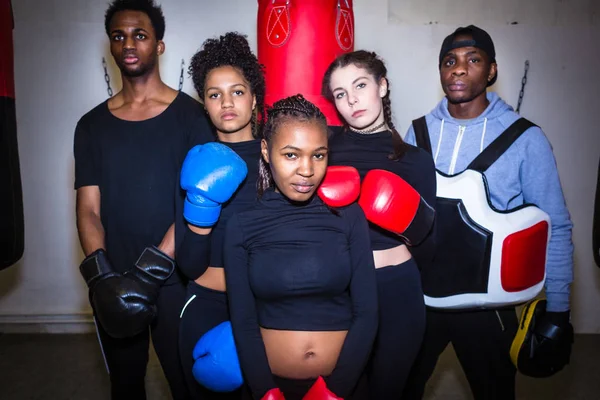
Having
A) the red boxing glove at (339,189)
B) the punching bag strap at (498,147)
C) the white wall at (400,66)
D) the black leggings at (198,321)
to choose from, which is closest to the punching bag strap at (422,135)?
the punching bag strap at (498,147)

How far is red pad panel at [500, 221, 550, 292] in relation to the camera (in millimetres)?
1608

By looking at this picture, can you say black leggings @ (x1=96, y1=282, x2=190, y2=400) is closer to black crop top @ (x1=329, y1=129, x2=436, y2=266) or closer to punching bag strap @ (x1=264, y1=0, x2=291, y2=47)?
black crop top @ (x1=329, y1=129, x2=436, y2=266)

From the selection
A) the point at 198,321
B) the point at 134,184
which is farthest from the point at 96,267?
the point at 198,321

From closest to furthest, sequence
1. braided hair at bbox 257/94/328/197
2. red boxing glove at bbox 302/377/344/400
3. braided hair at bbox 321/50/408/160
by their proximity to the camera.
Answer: red boxing glove at bbox 302/377/344/400
braided hair at bbox 257/94/328/197
braided hair at bbox 321/50/408/160

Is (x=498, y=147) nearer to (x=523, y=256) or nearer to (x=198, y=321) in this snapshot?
(x=523, y=256)

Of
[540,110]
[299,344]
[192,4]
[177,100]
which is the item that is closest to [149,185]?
[177,100]

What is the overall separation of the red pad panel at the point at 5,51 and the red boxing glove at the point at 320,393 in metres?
1.43

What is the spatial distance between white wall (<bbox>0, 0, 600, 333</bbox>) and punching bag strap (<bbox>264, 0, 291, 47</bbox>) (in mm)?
1322

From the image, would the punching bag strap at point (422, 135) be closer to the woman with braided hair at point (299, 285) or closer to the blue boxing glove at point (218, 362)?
the woman with braided hair at point (299, 285)

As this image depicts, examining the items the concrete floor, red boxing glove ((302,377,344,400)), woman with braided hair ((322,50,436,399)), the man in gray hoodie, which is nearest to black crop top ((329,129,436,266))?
woman with braided hair ((322,50,436,399))

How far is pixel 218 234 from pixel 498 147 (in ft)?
3.35

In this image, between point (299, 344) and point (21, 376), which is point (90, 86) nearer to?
point (21, 376)

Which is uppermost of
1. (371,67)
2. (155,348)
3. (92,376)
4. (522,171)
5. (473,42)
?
(473,42)

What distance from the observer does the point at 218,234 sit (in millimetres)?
1502
